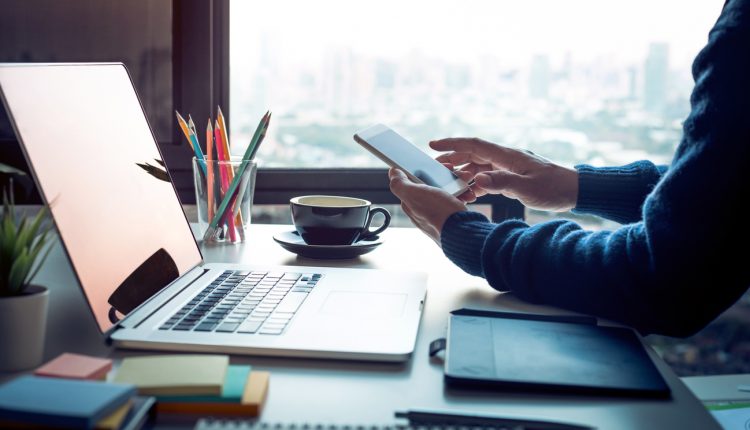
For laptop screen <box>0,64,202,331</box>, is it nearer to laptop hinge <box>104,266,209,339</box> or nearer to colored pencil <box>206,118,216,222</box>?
laptop hinge <box>104,266,209,339</box>

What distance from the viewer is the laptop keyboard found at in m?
0.74

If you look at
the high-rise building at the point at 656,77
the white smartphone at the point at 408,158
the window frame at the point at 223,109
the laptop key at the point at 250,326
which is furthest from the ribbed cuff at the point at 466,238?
the high-rise building at the point at 656,77

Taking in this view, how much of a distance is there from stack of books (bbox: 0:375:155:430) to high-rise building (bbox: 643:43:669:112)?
4.79 ft

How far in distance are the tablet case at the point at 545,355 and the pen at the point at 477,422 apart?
7 centimetres

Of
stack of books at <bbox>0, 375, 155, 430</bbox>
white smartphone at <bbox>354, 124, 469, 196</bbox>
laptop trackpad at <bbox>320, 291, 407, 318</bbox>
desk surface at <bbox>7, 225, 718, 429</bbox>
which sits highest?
white smartphone at <bbox>354, 124, 469, 196</bbox>

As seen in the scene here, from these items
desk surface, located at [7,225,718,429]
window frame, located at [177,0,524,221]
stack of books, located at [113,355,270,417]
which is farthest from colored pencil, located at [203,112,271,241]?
stack of books, located at [113,355,270,417]

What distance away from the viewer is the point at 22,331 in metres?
0.63

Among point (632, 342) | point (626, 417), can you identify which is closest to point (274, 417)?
point (626, 417)

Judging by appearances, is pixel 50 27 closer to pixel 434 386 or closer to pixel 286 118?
pixel 286 118

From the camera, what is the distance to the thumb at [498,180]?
3.70 feet

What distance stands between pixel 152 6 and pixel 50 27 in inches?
8.2

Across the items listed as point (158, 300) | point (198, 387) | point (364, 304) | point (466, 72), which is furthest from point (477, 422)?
point (466, 72)

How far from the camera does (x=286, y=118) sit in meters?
1.73

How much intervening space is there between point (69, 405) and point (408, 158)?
70 cm
